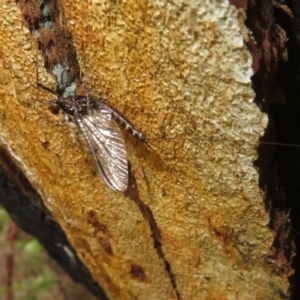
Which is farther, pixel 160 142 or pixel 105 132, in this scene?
pixel 105 132

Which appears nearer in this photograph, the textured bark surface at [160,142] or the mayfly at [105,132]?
the textured bark surface at [160,142]

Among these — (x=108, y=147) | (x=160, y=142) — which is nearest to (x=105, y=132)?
(x=108, y=147)

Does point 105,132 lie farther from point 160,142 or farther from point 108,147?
point 160,142

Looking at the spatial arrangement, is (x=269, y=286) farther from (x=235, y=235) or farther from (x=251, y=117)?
(x=251, y=117)

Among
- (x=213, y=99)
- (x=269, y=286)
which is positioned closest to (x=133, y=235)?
(x=269, y=286)

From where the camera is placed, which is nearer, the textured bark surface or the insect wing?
the textured bark surface
